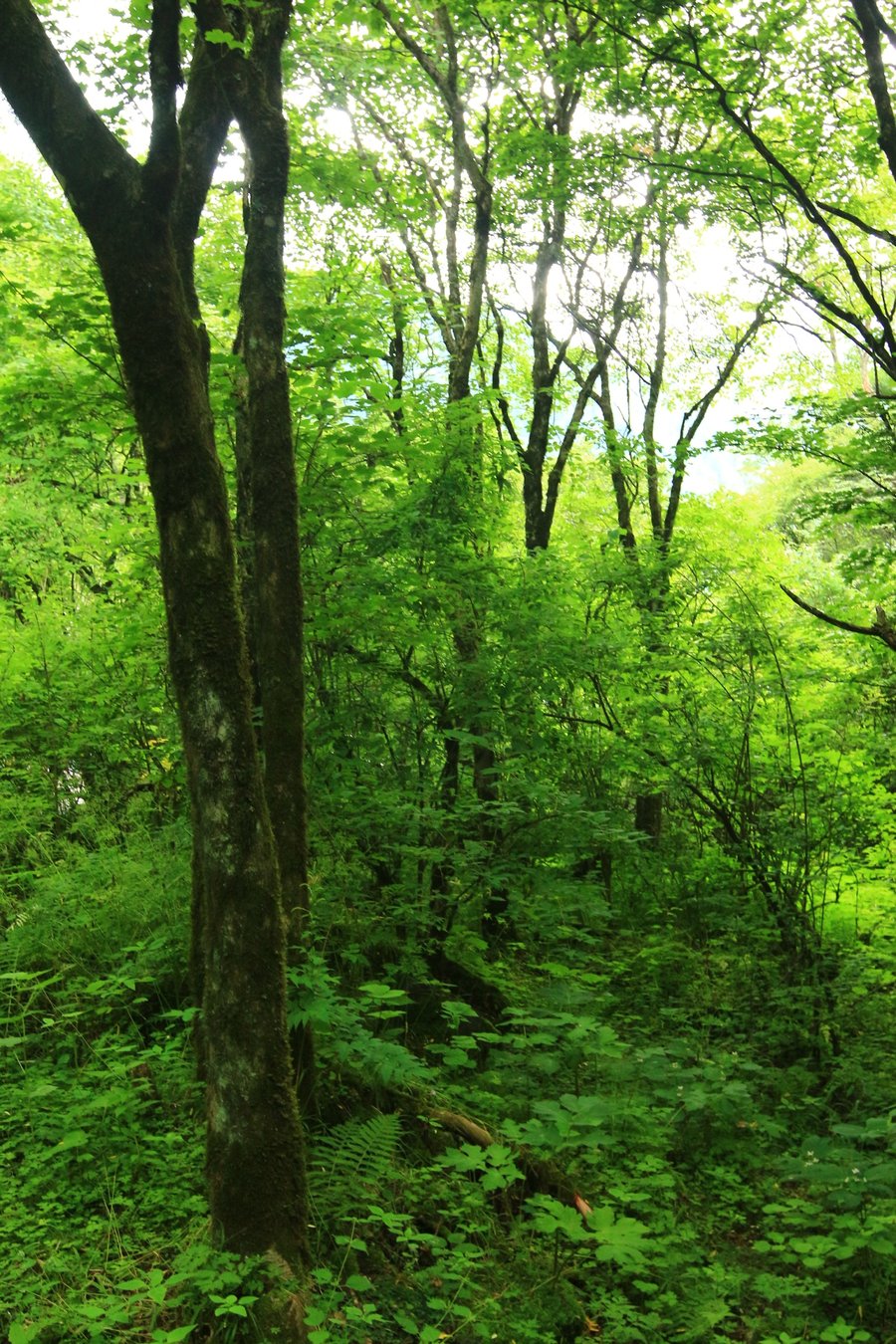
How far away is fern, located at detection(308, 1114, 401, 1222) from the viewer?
3.80m

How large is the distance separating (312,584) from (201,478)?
286 cm

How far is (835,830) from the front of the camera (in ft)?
25.0

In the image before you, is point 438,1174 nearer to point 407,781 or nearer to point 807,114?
point 407,781

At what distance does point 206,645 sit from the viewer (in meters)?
3.48

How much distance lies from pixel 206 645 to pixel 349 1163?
2.31 meters

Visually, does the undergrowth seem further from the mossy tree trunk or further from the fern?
the mossy tree trunk

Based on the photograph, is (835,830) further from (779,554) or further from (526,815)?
(779,554)

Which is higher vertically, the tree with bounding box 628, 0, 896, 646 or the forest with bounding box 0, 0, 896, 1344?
the tree with bounding box 628, 0, 896, 646

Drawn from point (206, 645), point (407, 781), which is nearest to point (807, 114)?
point (407, 781)

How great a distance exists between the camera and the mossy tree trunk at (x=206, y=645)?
3.38 meters

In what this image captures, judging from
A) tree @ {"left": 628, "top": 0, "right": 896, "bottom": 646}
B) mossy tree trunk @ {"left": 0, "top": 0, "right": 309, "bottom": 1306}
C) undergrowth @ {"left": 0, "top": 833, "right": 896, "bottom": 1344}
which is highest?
tree @ {"left": 628, "top": 0, "right": 896, "bottom": 646}

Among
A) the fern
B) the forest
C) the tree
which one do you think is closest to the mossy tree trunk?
the forest

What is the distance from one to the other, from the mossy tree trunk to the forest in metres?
0.02

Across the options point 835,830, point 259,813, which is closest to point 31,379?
point 259,813
